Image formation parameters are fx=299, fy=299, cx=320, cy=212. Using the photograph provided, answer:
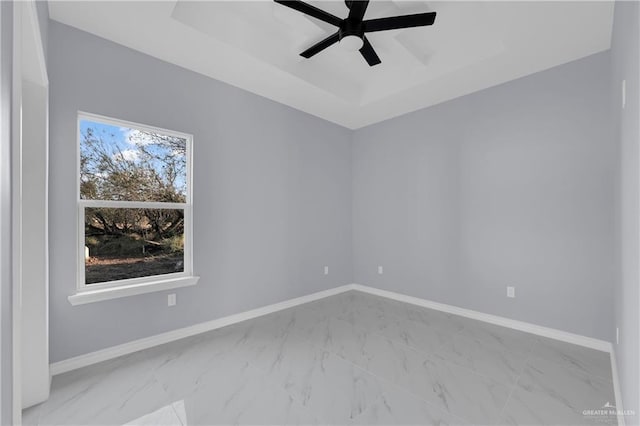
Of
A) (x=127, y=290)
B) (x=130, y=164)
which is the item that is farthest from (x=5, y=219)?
(x=130, y=164)

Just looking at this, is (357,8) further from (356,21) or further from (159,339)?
(159,339)

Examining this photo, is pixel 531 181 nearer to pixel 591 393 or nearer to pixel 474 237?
pixel 474 237

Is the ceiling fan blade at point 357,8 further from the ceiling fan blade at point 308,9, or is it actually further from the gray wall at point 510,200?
the gray wall at point 510,200

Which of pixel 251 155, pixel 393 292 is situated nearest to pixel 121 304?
pixel 251 155

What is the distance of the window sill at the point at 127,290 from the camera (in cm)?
241

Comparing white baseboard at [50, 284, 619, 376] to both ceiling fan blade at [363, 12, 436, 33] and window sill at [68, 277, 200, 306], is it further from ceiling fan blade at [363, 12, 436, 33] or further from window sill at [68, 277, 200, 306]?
ceiling fan blade at [363, 12, 436, 33]

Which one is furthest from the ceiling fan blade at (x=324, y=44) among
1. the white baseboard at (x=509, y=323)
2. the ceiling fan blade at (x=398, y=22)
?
the white baseboard at (x=509, y=323)

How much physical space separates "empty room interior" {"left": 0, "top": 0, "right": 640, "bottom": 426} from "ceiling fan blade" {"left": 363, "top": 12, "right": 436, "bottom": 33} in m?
0.02

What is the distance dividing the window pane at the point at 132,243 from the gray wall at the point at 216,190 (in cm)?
16

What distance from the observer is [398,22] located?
234cm

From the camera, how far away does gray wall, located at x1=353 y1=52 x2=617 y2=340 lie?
111 inches

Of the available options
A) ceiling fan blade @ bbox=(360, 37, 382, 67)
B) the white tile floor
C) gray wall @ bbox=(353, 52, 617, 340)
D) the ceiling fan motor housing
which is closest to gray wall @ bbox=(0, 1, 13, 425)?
the white tile floor

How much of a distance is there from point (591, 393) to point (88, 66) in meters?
4.59

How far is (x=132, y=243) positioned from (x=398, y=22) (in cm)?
299
